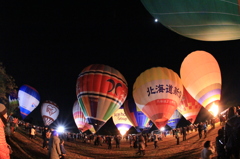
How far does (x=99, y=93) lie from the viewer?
1875cm

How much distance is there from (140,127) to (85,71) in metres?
10.2

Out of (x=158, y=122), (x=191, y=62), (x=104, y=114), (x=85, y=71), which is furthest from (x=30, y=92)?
(x=191, y=62)

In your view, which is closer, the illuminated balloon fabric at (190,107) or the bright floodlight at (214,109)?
the bright floodlight at (214,109)

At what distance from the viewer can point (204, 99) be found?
17609 millimetres

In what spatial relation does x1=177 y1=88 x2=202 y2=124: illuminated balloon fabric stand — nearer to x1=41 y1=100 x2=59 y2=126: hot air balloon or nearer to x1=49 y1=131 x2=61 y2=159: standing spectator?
x1=49 y1=131 x2=61 y2=159: standing spectator

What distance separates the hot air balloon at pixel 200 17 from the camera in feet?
22.5

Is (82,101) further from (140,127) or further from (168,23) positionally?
(168,23)

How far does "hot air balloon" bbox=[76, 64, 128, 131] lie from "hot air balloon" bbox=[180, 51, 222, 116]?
19.8 feet

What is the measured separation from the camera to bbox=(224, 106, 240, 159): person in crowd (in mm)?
4367

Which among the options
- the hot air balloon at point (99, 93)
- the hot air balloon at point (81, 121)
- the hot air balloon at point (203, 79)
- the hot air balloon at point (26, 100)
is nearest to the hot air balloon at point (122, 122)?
the hot air balloon at point (81, 121)

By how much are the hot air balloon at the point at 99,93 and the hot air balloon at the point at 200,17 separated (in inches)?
415

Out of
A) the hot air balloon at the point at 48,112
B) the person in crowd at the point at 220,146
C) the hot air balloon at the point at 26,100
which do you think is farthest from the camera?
the hot air balloon at the point at 48,112

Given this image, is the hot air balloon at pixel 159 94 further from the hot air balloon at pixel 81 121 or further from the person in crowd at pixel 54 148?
the hot air balloon at pixel 81 121

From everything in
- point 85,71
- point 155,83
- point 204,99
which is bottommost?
point 204,99
